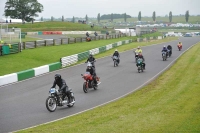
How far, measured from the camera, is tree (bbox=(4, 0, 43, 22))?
114 metres

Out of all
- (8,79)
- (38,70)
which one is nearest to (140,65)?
(38,70)

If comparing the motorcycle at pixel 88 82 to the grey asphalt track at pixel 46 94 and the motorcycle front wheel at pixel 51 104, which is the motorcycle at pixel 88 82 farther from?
the motorcycle front wheel at pixel 51 104

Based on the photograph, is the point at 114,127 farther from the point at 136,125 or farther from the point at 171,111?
the point at 171,111

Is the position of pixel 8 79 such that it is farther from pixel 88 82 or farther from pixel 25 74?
pixel 88 82

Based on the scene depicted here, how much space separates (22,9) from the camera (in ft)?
375

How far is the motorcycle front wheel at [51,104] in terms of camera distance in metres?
15.2

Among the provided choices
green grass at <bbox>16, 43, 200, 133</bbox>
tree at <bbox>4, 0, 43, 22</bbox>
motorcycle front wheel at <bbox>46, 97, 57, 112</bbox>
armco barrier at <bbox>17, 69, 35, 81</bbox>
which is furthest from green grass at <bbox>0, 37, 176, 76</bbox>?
tree at <bbox>4, 0, 43, 22</bbox>

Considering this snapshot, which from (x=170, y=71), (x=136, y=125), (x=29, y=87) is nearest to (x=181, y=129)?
(x=136, y=125)

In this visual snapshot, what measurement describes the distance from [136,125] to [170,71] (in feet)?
59.2

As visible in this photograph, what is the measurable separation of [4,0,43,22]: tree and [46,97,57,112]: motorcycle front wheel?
10284 cm

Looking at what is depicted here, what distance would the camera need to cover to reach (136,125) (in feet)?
39.0

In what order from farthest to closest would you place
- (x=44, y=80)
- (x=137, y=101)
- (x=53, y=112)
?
(x=44, y=80) → (x=137, y=101) → (x=53, y=112)

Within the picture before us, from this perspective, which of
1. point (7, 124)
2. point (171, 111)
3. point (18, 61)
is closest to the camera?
point (7, 124)

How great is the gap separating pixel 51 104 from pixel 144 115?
4137mm
